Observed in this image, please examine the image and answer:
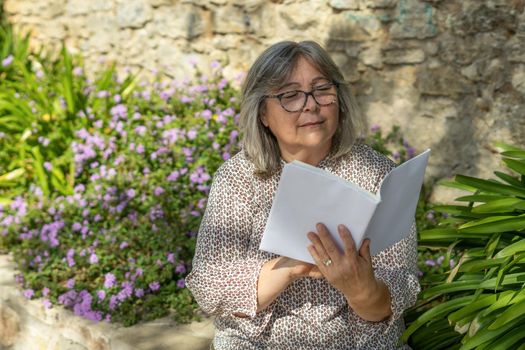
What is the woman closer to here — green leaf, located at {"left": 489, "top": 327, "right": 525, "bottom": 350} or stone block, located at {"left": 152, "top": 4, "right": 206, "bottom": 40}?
green leaf, located at {"left": 489, "top": 327, "right": 525, "bottom": 350}

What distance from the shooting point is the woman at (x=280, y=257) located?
87.0 inches

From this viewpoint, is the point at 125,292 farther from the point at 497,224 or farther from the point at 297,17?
the point at 297,17

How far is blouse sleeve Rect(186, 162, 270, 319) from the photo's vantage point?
224cm

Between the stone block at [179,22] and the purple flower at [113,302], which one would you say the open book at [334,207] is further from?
the stone block at [179,22]

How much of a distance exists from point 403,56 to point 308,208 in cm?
250

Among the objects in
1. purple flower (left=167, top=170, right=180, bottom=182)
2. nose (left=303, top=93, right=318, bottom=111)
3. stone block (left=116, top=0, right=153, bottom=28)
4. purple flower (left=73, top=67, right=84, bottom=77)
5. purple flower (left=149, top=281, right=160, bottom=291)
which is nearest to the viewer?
nose (left=303, top=93, right=318, bottom=111)

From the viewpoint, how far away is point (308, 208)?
187 cm

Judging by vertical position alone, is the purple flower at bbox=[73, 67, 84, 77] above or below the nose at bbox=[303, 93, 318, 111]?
below

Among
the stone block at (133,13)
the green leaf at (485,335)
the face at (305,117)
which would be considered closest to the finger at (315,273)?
the face at (305,117)

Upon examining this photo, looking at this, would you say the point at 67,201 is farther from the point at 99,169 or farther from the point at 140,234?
the point at 140,234

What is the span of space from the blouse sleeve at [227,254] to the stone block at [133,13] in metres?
3.69

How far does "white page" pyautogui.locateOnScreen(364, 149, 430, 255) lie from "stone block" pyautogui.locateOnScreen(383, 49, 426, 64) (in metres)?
2.18

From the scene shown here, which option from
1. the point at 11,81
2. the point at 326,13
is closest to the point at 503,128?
the point at 326,13

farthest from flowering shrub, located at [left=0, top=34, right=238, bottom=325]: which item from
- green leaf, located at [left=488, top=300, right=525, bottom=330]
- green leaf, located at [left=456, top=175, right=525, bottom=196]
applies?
green leaf, located at [left=488, top=300, right=525, bottom=330]
